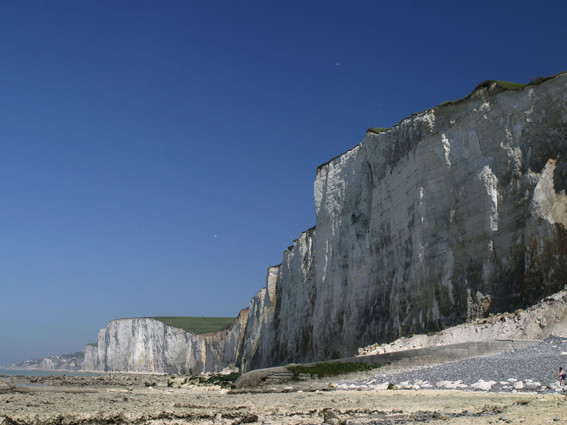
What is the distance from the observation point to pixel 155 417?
1010 centimetres

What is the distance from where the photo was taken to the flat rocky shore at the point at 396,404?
864 cm

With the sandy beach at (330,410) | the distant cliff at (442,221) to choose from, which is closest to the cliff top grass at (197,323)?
the distant cliff at (442,221)

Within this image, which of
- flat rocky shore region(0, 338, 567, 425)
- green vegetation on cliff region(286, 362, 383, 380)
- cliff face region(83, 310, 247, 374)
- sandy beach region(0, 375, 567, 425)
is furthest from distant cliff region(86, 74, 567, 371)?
cliff face region(83, 310, 247, 374)

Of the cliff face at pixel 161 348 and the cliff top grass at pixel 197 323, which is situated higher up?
the cliff top grass at pixel 197 323

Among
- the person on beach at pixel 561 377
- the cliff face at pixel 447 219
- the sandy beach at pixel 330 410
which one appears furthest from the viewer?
the cliff face at pixel 447 219

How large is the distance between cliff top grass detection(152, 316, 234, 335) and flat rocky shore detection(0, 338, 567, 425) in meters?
77.4

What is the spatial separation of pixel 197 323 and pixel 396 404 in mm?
96403

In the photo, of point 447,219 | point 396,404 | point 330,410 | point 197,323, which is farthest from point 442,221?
point 197,323

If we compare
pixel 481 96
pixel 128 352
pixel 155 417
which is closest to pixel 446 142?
pixel 481 96

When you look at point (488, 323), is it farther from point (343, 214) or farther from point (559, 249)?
point (343, 214)

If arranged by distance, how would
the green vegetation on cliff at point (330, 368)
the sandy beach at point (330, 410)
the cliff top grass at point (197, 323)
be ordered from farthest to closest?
the cliff top grass at point (197, 323) < the green vegetation on cliff at point (330, 368) < the sandy beach at point (330, 410)

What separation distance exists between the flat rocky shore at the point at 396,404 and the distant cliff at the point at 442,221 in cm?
422

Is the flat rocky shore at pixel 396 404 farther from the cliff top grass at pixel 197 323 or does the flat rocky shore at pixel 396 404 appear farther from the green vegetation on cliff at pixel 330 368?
the cliff top grass at pixel 197 323

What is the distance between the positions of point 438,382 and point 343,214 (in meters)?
19.5
